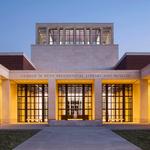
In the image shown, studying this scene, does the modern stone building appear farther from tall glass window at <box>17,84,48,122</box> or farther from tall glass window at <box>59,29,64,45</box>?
tall glass window at <box>59,29,64,45</box>

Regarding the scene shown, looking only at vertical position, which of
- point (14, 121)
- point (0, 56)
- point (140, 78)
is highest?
point (0, 56)

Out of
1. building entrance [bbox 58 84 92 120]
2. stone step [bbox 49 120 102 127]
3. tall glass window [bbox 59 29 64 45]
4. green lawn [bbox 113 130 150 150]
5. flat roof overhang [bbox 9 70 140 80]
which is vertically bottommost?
stone step [bbox 49 120 102 127]

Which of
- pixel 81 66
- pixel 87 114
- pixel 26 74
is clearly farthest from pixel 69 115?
pixel 81 66

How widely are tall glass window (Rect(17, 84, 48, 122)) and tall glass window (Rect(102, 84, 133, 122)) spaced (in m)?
8.01

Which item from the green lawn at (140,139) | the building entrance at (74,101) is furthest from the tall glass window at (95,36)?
the green lawn at (140,139)

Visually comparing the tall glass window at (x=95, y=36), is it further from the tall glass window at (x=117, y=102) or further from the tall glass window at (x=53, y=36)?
the tall glass window at (x=117, y=102)

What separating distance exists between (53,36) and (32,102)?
2929 centimetres

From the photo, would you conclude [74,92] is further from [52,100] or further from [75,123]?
[75,123]

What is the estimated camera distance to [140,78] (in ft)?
144

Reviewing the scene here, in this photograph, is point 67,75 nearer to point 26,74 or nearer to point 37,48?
point 26,74

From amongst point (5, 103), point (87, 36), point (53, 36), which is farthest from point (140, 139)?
point (53, 36)

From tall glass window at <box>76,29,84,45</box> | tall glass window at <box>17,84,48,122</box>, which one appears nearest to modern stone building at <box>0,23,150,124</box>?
tall glass window at <box>17,84,48,122</box>

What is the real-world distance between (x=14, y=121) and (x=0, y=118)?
125 inches

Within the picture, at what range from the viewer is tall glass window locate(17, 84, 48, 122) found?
4938cm
